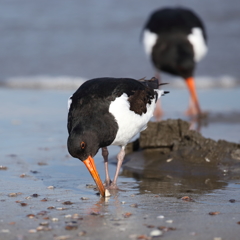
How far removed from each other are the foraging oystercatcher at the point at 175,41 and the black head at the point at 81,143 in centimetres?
522

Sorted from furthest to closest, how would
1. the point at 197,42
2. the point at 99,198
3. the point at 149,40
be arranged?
the point at 149,40 < the point at 197,42 < the point at 99,198

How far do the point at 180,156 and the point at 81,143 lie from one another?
160 cm

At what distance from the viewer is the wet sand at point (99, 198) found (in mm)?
3330

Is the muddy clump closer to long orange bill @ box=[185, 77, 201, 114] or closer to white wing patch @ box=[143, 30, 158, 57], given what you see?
long orange bill @ box=[185, 77, 201, 114]

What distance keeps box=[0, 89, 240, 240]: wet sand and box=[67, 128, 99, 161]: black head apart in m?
0.37

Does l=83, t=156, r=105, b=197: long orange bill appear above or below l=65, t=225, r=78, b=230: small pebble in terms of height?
above

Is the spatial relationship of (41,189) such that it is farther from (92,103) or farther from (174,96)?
(174,96)

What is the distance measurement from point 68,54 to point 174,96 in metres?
4.63

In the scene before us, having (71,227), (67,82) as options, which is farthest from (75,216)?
(67,82)

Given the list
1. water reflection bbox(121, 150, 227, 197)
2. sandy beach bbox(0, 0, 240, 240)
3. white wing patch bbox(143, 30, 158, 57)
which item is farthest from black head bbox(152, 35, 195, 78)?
water reflection bbox(121, 150, 227, 197)

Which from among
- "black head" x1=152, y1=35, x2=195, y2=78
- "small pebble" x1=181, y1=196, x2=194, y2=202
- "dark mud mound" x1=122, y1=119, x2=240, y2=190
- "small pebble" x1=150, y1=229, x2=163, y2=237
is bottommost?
"small pebble" x1=181, y1=196, x2=194, y2=202

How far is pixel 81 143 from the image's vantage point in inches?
162

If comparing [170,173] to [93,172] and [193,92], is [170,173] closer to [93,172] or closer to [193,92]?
[93,172]

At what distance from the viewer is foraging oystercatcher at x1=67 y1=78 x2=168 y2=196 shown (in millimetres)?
4230
